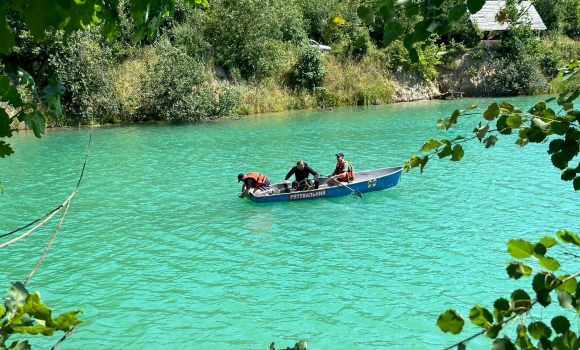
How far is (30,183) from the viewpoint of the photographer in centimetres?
1645

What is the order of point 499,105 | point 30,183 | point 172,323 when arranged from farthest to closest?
1. point 30,183
2. point 172,323
3. point 499,105

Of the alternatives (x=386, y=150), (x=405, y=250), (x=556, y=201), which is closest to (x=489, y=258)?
(x=405, y=250)

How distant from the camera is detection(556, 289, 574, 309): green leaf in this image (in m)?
1.34

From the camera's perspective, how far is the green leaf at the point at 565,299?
134cm

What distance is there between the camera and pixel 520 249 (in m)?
1.40

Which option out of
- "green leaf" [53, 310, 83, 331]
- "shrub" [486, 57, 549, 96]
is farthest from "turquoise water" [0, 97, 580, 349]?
"shrub" [486, 57, 549, 96]

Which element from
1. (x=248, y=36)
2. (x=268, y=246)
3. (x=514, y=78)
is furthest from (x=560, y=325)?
(x=514, y=78)

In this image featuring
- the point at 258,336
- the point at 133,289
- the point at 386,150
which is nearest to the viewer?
the point at 258,336

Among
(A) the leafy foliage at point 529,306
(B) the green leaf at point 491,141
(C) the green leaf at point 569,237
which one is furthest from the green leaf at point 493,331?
(B) the green leaf at point 491,141

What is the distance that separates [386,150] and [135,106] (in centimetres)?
1562

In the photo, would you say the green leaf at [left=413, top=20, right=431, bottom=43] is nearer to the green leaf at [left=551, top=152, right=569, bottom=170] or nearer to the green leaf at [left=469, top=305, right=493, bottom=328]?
the green leaf at [left=551, top=152, right=569, bottom=170]

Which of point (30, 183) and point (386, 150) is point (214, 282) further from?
point (386, 150)

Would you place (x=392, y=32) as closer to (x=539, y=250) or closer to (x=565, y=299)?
Answer: (x=539, y=250)

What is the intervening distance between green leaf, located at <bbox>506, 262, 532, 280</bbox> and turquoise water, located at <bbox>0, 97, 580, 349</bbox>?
568 cm
